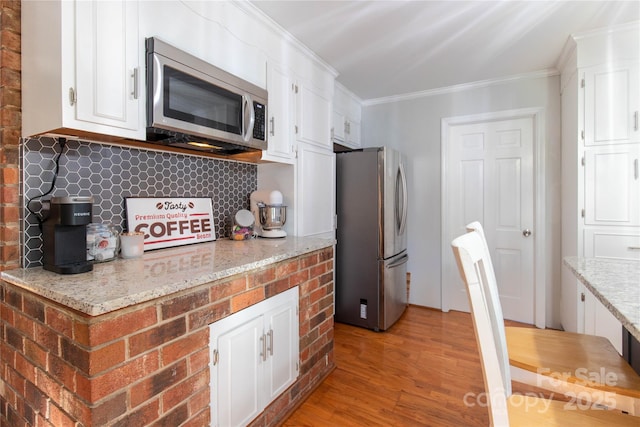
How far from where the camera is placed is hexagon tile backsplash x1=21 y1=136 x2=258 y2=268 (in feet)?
4.36

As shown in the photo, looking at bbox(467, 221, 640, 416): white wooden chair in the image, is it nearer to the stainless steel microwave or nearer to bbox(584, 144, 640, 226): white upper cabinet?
the stainless steel microwave

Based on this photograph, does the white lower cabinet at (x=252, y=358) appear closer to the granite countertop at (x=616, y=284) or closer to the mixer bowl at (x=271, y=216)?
the mixer bowl at (x=271, y=216)

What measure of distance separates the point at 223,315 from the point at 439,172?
2.78 metres

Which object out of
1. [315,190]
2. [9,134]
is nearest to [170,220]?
[9,134]

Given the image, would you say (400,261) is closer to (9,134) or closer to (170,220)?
(170,220)

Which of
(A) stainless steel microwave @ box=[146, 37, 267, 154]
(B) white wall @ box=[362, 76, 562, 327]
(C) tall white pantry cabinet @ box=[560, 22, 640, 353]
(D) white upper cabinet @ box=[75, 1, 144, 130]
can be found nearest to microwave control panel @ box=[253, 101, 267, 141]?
(A) stainless steel microwave @ box=[146, 37, 267, 154]

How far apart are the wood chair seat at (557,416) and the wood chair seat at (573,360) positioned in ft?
0.33

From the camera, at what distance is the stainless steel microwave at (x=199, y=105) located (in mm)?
1386

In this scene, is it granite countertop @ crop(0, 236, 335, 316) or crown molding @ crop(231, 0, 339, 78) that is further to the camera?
crown molding @ crop(231, 0, 339, 78)

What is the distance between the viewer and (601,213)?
2279mm

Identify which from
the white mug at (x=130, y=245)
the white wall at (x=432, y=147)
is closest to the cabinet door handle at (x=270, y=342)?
the white mug at (x=130, y=245)

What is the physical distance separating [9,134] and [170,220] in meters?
0.78

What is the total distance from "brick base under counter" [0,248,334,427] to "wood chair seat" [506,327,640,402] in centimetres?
112

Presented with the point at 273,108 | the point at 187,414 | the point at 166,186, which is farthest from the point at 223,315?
the point at 273,108
